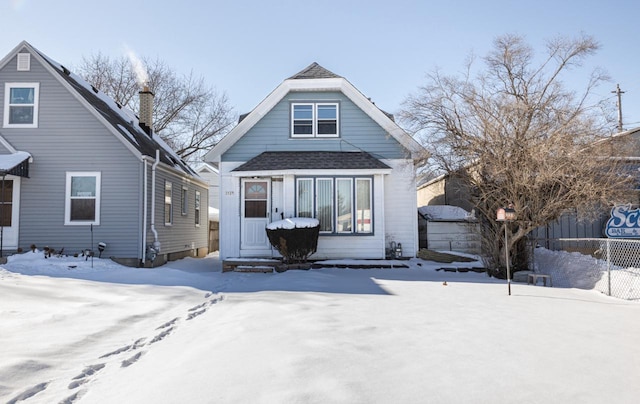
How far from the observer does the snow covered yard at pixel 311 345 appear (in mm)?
A: 3439

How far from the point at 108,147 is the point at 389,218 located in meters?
8.50

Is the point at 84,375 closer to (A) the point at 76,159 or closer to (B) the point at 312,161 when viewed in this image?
(B) the point at 312,161

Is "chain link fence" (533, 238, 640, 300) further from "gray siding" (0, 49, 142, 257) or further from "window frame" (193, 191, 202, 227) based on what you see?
"window frame" (193, 191, 202, 227)

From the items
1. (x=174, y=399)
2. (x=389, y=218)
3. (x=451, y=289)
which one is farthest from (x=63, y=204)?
(x=174, y=399)

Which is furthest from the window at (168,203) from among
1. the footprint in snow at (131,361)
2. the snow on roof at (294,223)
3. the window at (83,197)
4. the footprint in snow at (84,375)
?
the footprint in snow at (84,375)

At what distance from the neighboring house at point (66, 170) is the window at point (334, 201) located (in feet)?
15.2

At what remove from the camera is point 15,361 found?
4023 mm

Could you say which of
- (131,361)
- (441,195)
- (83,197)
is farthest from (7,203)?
(441,195)

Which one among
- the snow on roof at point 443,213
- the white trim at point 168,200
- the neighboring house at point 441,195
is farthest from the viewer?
the neighboring house at point 441,195

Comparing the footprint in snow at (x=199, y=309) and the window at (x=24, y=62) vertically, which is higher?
the window at (x=24, y=62)

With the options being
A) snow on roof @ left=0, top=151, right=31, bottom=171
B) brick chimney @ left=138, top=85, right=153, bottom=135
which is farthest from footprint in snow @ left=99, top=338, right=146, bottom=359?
brick chimney @ left=138, top=85, right=153, bottom=135

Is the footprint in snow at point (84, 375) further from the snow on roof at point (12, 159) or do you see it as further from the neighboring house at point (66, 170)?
the snow on roof at point (12, 159)

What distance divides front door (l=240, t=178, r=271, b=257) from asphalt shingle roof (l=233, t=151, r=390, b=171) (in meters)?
0.64

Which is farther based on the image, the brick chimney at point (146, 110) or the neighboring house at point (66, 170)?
the brick chimney at point (146, 110)
